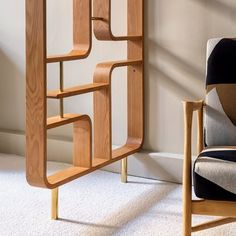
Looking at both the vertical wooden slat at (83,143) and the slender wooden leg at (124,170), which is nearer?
the vertical wooden slat at (83,143)

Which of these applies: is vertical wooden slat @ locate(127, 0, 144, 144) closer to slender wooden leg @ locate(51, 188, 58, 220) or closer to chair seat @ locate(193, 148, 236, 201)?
slender wooden leg @ locate(51, 188, 58, 220)

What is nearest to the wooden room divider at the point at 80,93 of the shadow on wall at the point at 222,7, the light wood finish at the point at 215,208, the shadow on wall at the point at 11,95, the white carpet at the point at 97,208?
the white carpet at the point at 97,208

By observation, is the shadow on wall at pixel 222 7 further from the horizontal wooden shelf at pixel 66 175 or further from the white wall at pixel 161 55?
the horizontal wooden shelf at pixel 66 175

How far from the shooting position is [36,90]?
71.5 inches

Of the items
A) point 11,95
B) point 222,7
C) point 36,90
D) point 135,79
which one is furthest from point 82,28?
point 11,95

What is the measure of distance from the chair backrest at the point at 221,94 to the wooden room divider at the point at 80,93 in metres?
0.49

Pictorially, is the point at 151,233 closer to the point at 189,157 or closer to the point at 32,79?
the point at 189,157

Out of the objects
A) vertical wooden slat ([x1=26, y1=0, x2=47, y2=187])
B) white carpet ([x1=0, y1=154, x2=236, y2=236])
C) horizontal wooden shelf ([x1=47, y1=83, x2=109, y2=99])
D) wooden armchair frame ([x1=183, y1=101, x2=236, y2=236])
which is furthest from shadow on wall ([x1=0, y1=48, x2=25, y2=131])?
wooden armchair frame ([x1=183, y1=101, x2=236, y2=236])

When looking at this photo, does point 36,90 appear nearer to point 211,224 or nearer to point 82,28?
point 82,28

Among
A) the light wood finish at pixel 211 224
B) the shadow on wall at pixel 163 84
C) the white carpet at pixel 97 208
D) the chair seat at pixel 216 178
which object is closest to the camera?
the chair seat at pixel 216 178

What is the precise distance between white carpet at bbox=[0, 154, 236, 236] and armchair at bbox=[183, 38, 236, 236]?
31 centimetres

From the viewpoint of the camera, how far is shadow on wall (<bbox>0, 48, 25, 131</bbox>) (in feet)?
9.63

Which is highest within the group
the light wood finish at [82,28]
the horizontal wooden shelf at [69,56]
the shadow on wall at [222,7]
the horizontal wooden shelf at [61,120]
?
the shadow on wall at [222,7]

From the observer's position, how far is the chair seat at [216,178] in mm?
1448
